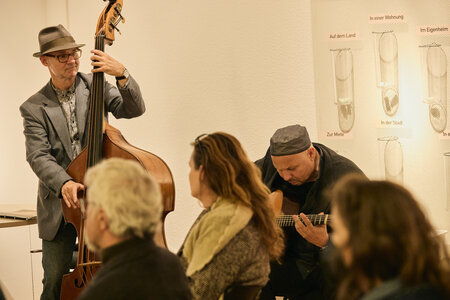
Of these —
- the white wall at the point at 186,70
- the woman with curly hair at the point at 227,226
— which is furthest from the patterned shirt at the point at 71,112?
the white wall at the point at 186,70

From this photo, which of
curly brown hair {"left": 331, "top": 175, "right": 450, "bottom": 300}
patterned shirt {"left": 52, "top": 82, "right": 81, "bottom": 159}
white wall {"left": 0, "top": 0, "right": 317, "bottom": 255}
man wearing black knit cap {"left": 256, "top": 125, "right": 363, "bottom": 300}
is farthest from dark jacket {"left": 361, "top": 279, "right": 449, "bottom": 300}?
white wall {"left": 0, "top": 0, "right": 317, "bottom": 255}

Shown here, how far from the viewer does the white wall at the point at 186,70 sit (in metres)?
4.57

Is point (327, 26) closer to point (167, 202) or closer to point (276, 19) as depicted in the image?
point (276, 19)

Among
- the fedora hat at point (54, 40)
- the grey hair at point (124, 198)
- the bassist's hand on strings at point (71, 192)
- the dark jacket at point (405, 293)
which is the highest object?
the fedora hat at point (54, 40)

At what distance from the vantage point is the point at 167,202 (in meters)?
3.16

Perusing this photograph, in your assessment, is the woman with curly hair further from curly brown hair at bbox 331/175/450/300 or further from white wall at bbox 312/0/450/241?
white wall at bbox 312/0/450/241

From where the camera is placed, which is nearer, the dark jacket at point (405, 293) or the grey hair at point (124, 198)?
the dark jacket at point (405, 293)

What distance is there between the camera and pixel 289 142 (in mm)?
3303

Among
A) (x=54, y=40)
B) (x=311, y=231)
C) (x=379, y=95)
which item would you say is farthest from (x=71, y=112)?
(x=379, y=95)

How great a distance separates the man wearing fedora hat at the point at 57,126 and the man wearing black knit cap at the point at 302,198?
2.79ft

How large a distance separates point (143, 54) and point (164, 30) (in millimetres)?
252

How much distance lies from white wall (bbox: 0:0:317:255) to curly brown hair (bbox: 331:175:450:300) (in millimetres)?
2931

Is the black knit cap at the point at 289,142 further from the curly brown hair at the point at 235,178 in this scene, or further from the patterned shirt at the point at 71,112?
the patterned shirt at the point at 71,112

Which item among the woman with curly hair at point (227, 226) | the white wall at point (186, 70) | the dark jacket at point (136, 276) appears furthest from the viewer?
the white wall at point (186, 70)
